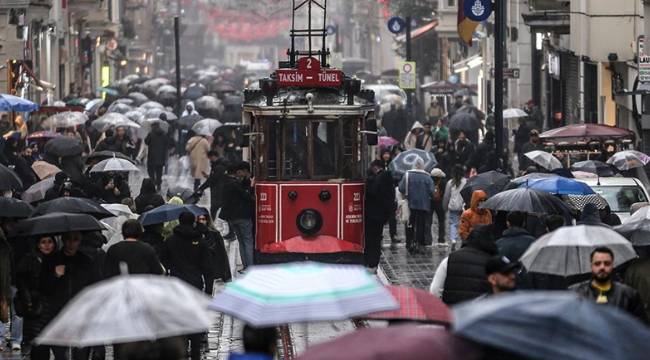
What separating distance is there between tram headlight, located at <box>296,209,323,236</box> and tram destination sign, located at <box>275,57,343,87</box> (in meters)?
1.60

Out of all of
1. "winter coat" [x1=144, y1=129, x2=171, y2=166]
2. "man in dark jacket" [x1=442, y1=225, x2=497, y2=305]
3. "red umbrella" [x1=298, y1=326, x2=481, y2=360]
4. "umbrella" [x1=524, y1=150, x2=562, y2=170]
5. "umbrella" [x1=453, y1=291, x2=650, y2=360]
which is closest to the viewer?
"umbrella" [x1=453, y1=291, x2=650, y2=360]

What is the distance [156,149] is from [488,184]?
1441cm

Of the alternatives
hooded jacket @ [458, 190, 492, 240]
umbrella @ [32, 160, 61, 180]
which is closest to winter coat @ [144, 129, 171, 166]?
umbrella @ [32, 160, 61, 180]

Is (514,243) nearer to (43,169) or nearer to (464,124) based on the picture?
(43,169)

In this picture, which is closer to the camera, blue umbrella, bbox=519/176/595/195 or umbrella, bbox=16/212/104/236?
umbrella, bbox=16/212/104/236

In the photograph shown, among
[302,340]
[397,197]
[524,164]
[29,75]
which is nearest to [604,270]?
[302,340]

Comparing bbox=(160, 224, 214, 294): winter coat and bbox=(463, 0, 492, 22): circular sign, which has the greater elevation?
bbox=(463, 0, 492, 22): circular sign

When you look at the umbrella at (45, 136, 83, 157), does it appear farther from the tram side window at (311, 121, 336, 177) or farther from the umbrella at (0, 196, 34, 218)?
the umbrella at (0, 196, 34, 218)

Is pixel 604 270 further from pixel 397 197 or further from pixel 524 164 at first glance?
pixel 524 164

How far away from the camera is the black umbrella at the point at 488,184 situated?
22.5m

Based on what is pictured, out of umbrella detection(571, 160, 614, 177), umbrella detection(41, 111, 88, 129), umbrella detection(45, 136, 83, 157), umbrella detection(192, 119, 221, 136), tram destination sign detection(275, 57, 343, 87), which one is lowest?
umbrella detection(571, 160, 614, 177)

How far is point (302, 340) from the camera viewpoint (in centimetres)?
1762

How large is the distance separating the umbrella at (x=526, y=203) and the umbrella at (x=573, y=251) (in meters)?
3.99

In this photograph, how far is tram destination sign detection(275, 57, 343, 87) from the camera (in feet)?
73.5
